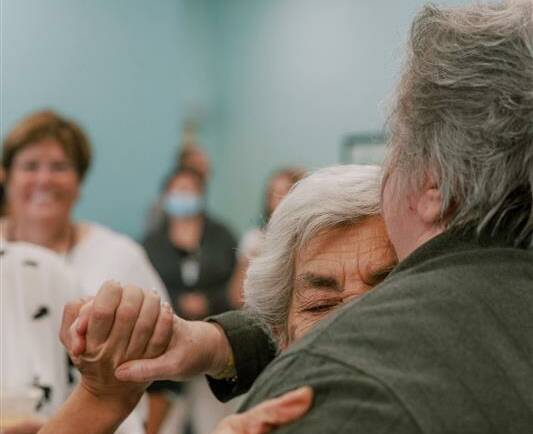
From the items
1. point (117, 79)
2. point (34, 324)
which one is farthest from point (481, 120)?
point (117, 79)

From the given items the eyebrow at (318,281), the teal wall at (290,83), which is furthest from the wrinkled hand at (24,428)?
the teal wall at (290,83)

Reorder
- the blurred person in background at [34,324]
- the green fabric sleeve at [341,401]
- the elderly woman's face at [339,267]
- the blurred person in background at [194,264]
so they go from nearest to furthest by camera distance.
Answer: the green fabric sleeve at [341,401]
the elderly woman's face at [339,267]
the blurred person in background at [34,324]
the blurred person in background at [194,264]

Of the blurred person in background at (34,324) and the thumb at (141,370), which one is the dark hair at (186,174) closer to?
the blurred person in background at (34,324)

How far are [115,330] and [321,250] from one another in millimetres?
366

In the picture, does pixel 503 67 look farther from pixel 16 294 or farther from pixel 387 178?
pixel 16 294

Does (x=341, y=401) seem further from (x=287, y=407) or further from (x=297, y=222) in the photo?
(x=297, y=222)

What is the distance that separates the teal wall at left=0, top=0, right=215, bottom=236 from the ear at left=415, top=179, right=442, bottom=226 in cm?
411

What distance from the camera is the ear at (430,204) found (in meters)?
0.96

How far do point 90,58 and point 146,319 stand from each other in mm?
4855

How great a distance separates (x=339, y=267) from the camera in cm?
133

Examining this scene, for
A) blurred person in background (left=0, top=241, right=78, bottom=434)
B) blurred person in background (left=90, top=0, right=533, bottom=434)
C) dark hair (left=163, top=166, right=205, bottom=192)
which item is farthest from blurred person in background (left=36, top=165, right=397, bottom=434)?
dark hair (left=163, top=166, right=205, bottom=192)

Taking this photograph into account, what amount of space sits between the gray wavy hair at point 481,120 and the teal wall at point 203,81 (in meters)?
4.19

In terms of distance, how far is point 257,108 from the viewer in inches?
268

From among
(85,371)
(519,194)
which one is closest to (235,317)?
(85,371)
